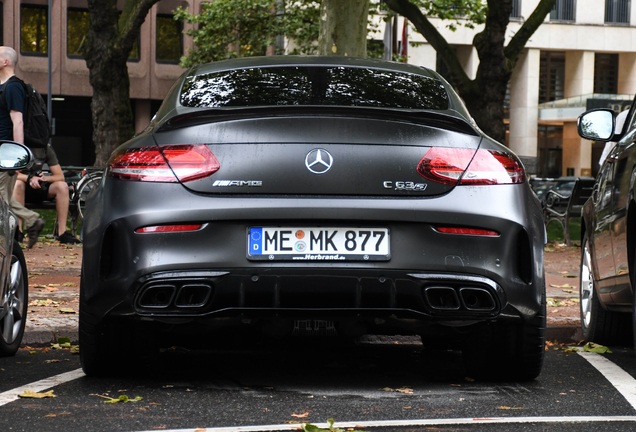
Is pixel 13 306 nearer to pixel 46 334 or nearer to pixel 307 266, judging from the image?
pixel 46 334

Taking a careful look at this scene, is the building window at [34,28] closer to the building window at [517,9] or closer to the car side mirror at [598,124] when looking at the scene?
the building window at [517,9]

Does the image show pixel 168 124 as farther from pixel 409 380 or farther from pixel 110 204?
pixel 409 380

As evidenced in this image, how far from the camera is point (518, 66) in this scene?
52344 millimetres

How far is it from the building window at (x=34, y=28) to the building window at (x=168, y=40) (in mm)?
4951

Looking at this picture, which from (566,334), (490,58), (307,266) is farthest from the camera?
(490,58)

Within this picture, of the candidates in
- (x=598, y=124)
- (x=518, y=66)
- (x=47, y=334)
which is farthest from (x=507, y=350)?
(x=518, y=66)

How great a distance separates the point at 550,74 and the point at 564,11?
3279 mm

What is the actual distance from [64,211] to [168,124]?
30.4 ft

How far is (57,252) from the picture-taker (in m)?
12.6

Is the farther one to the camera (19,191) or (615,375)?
(19,191)

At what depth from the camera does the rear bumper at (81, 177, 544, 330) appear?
422cm

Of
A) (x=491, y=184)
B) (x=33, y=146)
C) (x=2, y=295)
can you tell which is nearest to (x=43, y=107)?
(x=33, y=146)

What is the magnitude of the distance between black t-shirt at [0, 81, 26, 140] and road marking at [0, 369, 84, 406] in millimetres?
5166

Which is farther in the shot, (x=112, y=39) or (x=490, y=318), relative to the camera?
(x=112, y=39)
